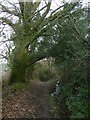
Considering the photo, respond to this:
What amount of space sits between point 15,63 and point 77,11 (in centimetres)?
353

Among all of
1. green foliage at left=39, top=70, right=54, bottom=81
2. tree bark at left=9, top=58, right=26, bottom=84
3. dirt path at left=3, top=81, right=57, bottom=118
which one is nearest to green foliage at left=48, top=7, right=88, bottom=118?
dirt path at left=3, top=81, right=57, bottom=118

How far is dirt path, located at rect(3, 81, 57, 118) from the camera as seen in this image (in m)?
7.00

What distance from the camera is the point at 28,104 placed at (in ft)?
25.6

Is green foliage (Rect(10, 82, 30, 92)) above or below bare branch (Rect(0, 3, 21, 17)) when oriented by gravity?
below

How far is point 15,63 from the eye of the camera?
31.4ft

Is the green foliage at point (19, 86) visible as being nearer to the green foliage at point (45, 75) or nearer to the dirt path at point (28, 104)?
the dirt path at point (28, 104)

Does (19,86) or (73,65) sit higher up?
(73,65)

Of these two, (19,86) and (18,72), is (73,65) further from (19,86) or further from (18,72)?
(18,72)

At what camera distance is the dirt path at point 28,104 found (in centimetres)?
700

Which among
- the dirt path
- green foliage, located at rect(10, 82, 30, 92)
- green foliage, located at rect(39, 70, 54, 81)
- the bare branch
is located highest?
the bare branch

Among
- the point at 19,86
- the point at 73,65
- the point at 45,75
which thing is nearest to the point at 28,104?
the point at 19,86

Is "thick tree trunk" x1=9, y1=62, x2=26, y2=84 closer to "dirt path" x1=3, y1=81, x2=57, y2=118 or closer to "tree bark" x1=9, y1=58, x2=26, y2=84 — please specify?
"tree bark" x1=9, y1=58, x2=26, y2=84

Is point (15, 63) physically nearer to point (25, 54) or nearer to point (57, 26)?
point (25, 54)

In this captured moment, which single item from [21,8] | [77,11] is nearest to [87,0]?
[77,11]
